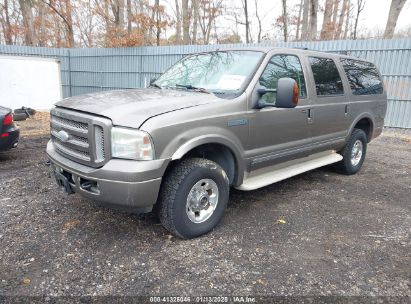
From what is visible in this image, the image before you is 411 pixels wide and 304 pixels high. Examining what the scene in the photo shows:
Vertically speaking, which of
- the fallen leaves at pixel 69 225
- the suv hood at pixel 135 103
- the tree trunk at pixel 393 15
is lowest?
the fallen leaves at pixel 69 225

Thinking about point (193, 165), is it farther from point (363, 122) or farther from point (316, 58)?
point (363, 122)

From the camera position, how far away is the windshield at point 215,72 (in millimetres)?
3711

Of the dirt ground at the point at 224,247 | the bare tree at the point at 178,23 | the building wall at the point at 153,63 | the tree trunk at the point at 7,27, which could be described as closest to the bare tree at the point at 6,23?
the tree trunk at the point at 7,27

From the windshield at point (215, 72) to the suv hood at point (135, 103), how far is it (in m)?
0.28

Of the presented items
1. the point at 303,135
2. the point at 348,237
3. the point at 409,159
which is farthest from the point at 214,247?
the point at 409,159

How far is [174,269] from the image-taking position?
2840 mm

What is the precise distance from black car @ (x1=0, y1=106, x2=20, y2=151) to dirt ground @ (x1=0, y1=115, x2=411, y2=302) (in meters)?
0.87

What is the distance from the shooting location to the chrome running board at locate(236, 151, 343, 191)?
381cm

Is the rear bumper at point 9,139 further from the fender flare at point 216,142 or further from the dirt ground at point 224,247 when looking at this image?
the fender flare at point 216,142

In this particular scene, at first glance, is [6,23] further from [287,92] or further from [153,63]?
[287,92]

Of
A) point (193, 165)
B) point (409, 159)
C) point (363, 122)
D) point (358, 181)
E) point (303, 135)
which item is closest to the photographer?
point (193, 165)

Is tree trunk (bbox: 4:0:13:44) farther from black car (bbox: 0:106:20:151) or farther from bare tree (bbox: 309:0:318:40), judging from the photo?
black car (bbox: 0:106:20:151)

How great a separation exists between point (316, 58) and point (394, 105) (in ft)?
21.2

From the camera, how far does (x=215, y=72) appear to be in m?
3.94
